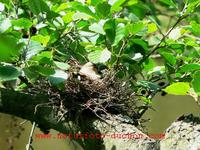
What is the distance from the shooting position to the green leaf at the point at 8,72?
1.92 feet

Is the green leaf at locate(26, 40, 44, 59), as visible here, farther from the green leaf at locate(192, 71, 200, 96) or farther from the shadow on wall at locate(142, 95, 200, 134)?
the shadow on wall at locate(142, 95, 200, 134)

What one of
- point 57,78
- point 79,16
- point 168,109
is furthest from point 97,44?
point 168,109

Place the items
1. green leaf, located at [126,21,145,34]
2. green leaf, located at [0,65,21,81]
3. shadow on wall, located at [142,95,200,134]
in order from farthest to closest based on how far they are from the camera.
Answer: shadow on wall, located at [142,95,200,134], green leaf, located at [126,21,145,34], green leaf, located at [0,65,21,81]

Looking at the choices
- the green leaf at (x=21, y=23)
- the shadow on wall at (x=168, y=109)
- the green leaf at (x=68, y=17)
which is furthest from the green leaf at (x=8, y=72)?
the shadow on wall at (x=168, y=109)

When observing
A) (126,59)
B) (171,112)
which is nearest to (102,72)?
(126,59)

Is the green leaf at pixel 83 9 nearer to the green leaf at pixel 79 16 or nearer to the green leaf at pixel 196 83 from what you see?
the green leaf at pixel 79 16

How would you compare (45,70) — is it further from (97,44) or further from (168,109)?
(168,109)

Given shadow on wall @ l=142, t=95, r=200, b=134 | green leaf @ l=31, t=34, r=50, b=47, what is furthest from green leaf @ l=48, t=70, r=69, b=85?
shadow on wall @ l=142, t=95, r=200, b=134

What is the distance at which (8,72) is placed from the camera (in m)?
0.59

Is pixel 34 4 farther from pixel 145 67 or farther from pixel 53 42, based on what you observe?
pixel 145 67

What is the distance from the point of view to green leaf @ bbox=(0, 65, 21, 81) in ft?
1.92

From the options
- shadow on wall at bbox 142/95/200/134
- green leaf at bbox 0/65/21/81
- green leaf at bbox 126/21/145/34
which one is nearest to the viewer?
green leaf at bbox 0/65/21/81

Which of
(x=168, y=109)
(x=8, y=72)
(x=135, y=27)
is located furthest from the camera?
(x=168, y=109)

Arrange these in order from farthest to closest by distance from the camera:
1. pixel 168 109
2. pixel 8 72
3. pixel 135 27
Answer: pixel 168 109 → pixel 135 27 → pixel 8 72
